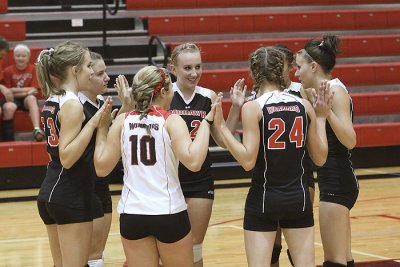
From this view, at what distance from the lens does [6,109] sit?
10.4m

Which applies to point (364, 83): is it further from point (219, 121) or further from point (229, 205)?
point (219, 121)

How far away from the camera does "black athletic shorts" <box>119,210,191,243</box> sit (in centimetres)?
416

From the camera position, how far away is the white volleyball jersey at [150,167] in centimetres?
419

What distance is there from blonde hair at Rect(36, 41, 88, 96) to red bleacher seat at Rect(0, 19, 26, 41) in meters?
7.74

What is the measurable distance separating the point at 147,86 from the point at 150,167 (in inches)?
16.8

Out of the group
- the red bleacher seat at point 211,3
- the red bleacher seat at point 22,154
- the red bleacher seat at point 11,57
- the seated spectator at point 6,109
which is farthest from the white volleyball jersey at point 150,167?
the red bleacher seat at point 211,3

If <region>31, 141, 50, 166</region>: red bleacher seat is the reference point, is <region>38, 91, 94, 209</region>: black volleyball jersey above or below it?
above

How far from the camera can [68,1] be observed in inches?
524

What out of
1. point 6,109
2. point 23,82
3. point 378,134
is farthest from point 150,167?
point 378,134

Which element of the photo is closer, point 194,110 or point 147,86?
point 147,86

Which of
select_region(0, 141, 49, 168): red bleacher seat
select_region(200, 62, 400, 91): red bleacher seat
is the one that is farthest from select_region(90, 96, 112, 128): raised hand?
select_region(200, 62, 400, 91): red bleacher seat

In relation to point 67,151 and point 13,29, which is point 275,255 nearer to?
point 67,151

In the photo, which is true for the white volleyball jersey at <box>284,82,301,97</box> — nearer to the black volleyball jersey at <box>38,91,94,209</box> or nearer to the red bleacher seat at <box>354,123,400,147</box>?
the black volleyball jersey at <box>38,91,94,209</box>

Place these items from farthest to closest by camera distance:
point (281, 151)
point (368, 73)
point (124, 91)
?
point (368, 73)
point (124, 91)
point (281, 151)
